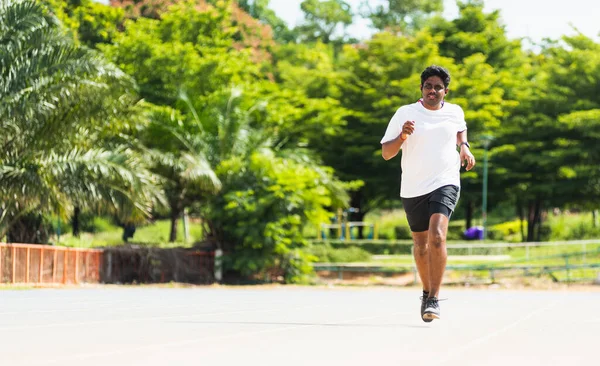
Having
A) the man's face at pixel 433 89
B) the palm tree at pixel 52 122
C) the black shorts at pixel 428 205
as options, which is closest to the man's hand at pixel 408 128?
the man's face at pixel 433 89

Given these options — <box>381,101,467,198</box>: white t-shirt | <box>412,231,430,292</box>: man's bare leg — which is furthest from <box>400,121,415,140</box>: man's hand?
<box>412,231,430,292</box>: man's bare leg

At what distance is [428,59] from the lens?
1785 inches

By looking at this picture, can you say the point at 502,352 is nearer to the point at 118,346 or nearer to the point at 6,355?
the point at 118,346

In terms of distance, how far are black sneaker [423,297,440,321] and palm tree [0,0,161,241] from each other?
15821mm

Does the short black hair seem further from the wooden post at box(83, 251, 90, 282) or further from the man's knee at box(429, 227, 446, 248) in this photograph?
the wooden post at box(83, 251, 90, 282)

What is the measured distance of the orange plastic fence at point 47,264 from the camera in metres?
21.8

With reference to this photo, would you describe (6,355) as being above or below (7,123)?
below

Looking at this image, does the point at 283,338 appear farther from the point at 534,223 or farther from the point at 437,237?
the point at 534,223

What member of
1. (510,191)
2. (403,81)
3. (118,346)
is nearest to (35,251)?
(118,346)

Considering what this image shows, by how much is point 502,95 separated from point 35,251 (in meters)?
30.4

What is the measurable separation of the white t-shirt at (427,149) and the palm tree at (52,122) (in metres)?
15.4

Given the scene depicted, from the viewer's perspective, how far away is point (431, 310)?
805cm

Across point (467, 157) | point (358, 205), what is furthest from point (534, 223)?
point (467, 157)

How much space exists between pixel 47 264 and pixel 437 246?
56.0ft
